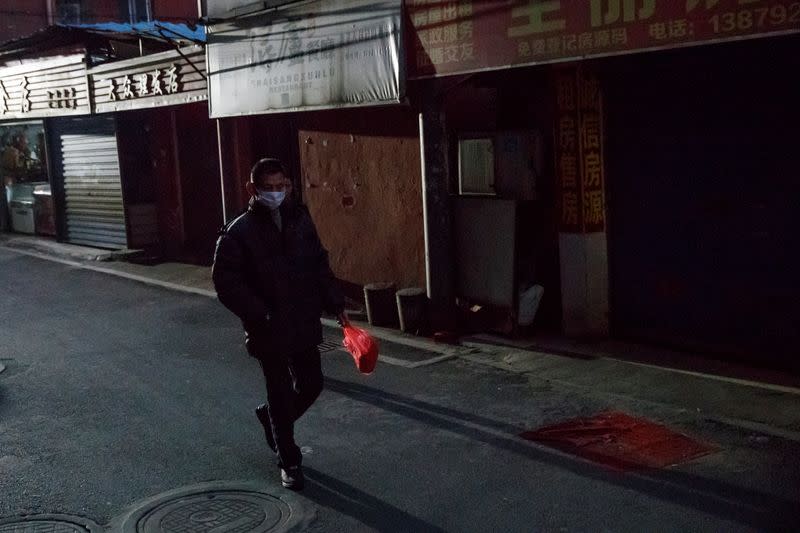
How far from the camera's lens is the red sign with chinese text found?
712 centimetres

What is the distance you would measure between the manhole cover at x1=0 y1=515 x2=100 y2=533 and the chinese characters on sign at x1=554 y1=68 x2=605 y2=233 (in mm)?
6380

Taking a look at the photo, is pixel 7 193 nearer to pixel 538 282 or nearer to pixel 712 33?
pixel 538 282

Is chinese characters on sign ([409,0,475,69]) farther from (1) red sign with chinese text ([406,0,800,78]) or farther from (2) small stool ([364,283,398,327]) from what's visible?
(2) small stool ([364,283,398,327])

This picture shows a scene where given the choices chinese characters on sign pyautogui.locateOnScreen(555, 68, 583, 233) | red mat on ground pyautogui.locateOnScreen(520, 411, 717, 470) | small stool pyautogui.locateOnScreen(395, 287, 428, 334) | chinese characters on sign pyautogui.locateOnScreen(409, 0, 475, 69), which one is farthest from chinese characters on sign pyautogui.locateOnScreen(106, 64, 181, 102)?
red mat on ground pyautogui.locateOnScreen(520, 411, 717, 470)

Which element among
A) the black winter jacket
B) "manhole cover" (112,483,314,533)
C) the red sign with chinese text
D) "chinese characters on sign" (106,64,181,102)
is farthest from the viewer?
"chinese characters on sign" (106,64,181,102)

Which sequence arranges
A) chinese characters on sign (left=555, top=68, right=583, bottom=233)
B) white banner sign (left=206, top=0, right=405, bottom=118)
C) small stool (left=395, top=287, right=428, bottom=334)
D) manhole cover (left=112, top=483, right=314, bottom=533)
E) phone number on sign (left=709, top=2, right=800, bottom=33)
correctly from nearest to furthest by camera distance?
manhole cover (left=112, top=483, right=314, bottom=533), phone number on sign (left=709, top=2, right=800, bottom=33), chinese characters on sign (left=555, top=68, right=583, bottom=233), white banner sign (left=206, top=0, right=405, bottom=118), small stool (left=395, top=287, right=428, bottom=334)

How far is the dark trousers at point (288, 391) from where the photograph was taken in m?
6.15

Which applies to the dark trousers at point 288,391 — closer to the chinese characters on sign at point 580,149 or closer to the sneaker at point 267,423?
the sneaker at point 267,423

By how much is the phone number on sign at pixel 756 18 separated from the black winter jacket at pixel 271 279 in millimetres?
3811

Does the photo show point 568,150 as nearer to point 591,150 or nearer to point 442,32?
point 591,150

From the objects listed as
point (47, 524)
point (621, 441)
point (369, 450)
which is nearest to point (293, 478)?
point (369, 450)

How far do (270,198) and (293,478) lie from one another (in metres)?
1.94

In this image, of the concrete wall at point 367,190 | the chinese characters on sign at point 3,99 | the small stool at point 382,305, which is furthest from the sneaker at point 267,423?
the chinese characters on sign at point 3,99

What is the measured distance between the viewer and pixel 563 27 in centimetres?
857
